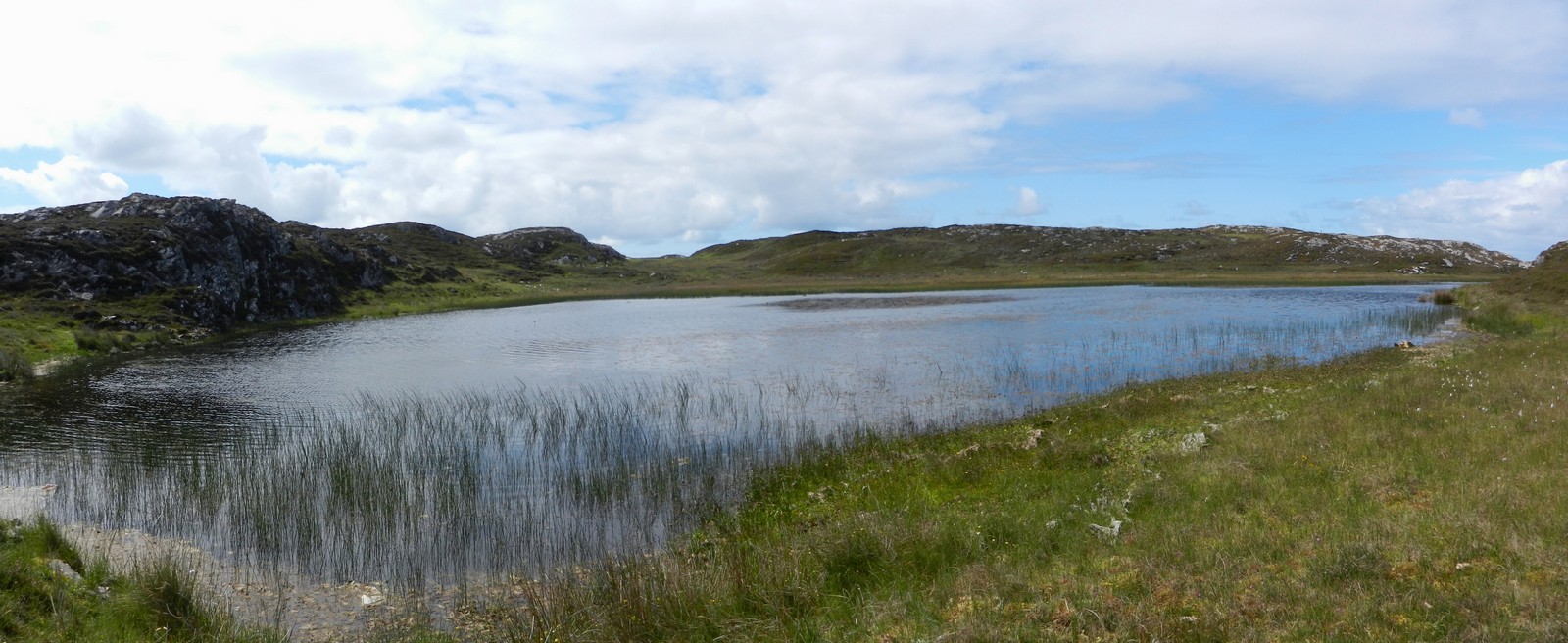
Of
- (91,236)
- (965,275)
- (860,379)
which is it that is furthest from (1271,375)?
(965,275)

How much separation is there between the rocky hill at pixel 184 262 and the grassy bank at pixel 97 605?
6029 centimetres

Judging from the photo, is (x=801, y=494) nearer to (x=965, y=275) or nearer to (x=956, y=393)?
(x=956, y=393)

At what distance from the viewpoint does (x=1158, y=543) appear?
423 inches

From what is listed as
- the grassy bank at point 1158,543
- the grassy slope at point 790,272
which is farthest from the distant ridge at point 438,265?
the grassy bank at point 1158,543

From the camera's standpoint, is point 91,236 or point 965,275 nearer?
point 91,236

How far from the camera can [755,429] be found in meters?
24.9

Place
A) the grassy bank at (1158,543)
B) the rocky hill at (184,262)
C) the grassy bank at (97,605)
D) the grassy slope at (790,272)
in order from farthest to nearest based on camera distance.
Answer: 1. the rocky hill at (184,262)
2. the grassy slope at (790,272)
3. the grassy bank at (97,605)
4. the grassy bank at (1158,543)

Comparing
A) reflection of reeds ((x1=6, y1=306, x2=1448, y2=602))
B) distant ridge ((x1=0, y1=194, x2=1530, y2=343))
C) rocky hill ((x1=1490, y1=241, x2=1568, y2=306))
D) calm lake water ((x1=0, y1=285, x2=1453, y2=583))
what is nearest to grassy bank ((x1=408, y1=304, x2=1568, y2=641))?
reflection of reeds ((x1=6, y1=306, x2=1448, y2=602))

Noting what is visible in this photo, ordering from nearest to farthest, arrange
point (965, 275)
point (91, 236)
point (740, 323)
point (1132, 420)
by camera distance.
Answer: point (1132, 420), point (740, 323), point (91, 236), point (965, 275)

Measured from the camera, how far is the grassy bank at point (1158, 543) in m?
8.38

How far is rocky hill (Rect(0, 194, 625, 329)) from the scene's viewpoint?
6331 centimetres

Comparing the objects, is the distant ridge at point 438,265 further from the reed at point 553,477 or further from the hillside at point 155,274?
the reed at point 553,477

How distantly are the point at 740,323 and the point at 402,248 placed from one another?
12079 centimetres

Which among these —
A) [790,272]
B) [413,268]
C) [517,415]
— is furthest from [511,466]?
[790,272]
